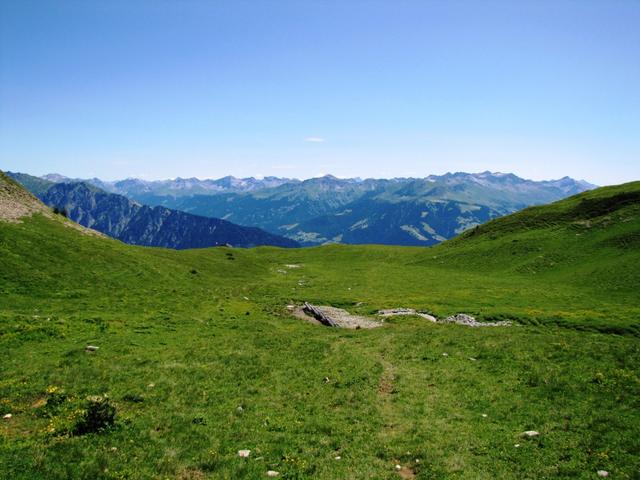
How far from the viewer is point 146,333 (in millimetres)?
31375

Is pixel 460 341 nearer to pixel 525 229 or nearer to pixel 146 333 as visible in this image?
pixel 146 333

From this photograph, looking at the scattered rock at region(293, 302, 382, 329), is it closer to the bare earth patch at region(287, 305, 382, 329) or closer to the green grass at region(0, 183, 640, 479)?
the bare earth patch at region(287, 305, 382, 329)

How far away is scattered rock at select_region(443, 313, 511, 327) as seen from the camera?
39725 millimetres

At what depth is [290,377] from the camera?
23.9 meters

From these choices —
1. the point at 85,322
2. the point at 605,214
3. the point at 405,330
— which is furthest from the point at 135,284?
the point at 605,214

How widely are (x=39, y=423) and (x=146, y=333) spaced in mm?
15674

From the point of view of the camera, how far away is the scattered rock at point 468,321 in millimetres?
39725

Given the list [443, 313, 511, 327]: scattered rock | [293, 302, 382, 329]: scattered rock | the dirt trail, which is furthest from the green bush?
[443, 313, 511, 327]: scattered rock

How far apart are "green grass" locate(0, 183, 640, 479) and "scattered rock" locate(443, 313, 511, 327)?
156 cm

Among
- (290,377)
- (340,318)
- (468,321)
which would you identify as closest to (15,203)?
(340,318)

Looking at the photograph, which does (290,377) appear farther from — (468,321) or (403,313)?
(468,321)

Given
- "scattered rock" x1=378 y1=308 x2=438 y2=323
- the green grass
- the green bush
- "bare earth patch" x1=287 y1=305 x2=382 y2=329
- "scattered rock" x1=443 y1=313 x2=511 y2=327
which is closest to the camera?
the green grass

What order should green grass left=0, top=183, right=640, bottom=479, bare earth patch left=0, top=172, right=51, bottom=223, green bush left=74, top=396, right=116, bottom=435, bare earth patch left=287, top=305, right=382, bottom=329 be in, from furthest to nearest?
1. bare earth patch left=0, top=172, right=51, bottom=223
2. bare earth patch left=287, top=305, right=382, bottom=329
3. green bush left=74, top=396, right=116, bottom=435
4. green grass left=0, top=183, right=640, bottom=479

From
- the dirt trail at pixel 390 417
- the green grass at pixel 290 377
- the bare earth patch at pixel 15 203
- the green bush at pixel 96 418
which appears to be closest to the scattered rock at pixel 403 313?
the green grass at pixel 290 377
